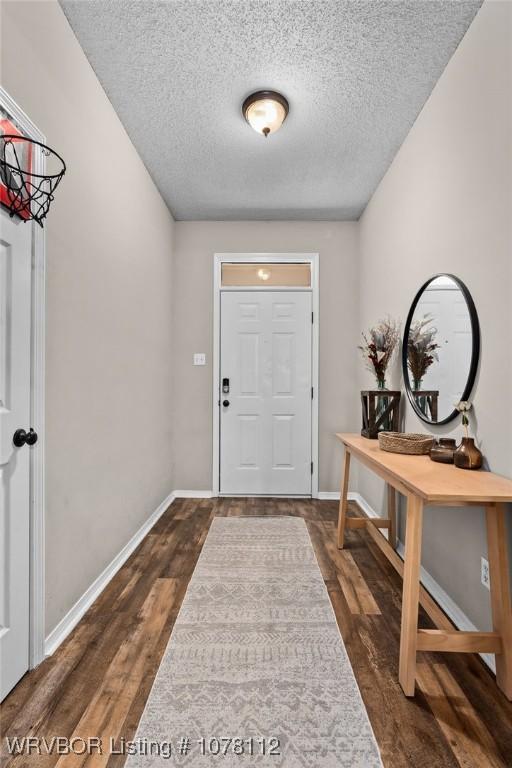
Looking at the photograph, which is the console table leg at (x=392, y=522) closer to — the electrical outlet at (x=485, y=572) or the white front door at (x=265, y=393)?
the electrical outlet at (x=485, y=572)

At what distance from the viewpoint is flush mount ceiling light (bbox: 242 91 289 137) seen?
2117 millimetres

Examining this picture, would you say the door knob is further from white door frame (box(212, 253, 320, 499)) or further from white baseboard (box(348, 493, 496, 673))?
white door frame (box(212, 253, 320, 499))

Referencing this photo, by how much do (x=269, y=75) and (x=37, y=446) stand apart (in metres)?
2.11

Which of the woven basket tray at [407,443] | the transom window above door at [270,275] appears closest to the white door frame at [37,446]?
the woven basket tray at [407,443]

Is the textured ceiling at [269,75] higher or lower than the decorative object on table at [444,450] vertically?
higher

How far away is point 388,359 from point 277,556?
1490 millimetres

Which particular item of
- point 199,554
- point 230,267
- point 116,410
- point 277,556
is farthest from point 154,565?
point 230,267

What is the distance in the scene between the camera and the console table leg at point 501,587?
1.35 m

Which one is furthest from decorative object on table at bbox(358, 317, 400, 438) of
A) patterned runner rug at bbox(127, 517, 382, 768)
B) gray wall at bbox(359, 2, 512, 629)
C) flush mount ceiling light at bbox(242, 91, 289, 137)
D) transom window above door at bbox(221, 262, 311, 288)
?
flush mount ceiling light at bbox(242, 91, 289, 137)

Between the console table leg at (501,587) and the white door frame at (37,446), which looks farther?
the white door frame at (37,446)

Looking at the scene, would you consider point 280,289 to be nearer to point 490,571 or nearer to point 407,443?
point 407,443

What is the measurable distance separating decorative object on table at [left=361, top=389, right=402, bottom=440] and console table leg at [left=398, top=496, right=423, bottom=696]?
1.17 metres

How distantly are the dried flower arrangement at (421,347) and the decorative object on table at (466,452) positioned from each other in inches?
18.7

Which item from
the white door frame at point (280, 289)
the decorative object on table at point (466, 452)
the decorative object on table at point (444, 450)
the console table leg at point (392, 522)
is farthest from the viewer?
the white door frame at point (280, 289)
